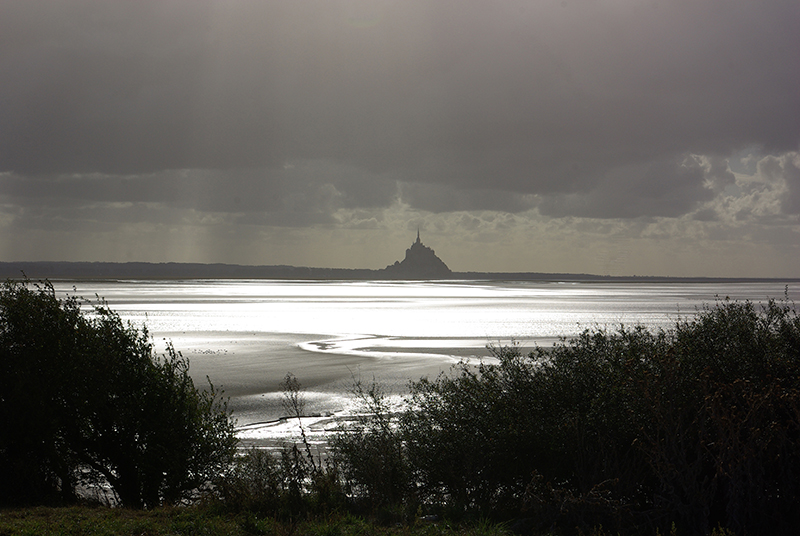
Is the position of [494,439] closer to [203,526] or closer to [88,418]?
[203,526]

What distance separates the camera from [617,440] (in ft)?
39.1

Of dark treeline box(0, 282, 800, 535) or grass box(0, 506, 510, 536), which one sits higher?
dark treeline box(0, 282, 800, 535)

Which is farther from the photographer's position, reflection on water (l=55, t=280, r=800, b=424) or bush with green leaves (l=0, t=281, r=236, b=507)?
reflection on water (l=55, t=280, r=800, b=424)

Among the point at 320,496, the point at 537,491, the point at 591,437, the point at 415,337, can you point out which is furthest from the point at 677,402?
the point at 415,337

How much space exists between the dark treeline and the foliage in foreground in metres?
0.04

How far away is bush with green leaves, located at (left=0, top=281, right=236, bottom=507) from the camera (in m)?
14.1

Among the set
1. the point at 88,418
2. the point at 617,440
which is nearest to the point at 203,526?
the point at 88,418

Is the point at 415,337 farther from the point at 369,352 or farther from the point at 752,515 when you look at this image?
the point at 752,515

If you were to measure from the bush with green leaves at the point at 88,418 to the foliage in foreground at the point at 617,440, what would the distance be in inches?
166

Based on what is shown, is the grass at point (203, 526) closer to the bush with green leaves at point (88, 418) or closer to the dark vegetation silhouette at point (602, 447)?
the dark vegetation silhouette at point (602, 447)

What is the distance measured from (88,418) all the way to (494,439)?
9.75 meters

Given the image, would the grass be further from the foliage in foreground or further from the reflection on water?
the reflection on water

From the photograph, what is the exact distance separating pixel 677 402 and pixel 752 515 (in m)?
2.16

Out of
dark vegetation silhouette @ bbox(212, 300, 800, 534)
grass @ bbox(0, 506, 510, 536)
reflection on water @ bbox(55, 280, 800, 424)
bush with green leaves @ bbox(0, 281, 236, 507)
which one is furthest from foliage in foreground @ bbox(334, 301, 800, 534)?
reflection on water @ bbox(55, 280, 800, 424)
